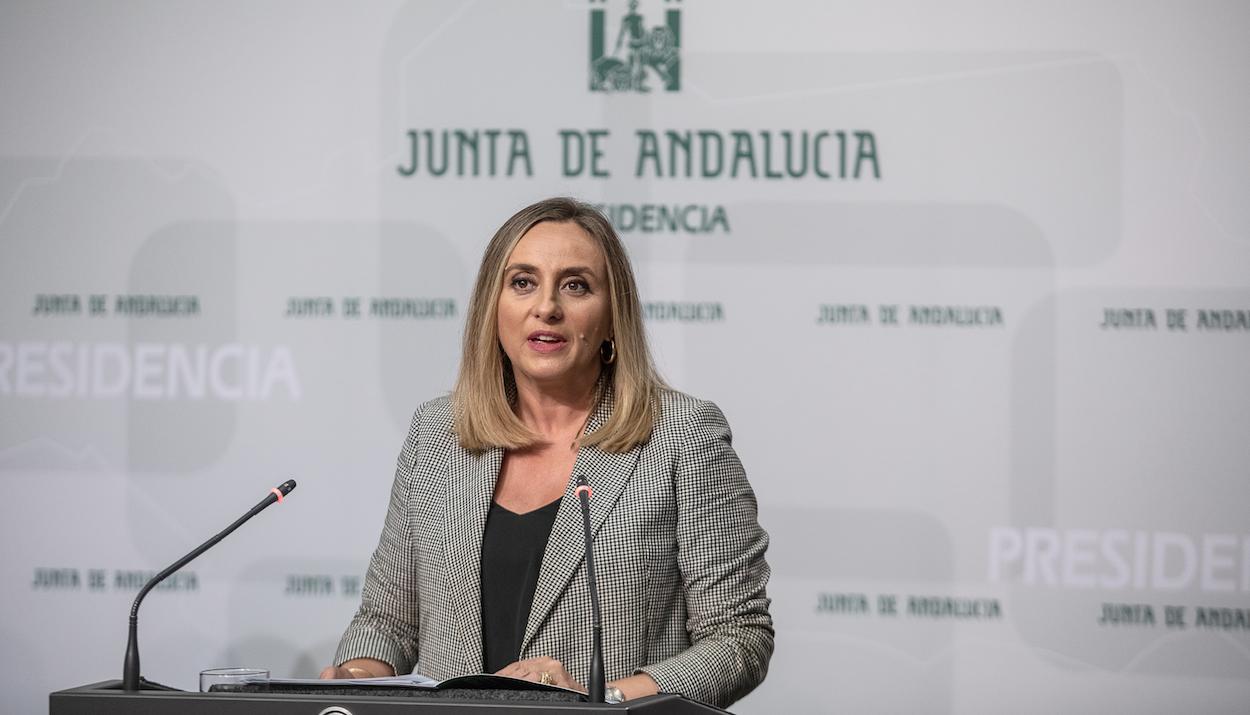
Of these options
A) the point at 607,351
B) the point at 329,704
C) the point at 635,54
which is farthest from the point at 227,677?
the point at 635,54

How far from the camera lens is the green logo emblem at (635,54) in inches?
147

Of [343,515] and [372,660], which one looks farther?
[343,515]

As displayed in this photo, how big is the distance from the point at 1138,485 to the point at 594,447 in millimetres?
2024

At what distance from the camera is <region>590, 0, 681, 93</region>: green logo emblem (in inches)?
147

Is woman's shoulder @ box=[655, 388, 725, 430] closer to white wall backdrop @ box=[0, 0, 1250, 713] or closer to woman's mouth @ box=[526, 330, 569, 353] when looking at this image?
woman's mouth @ box=[526, 330, 569, 353]

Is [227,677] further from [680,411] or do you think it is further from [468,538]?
[680,411]

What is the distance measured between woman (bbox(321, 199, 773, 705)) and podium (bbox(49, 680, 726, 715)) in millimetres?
505

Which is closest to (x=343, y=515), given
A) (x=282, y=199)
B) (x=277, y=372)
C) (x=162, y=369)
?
(x=277, y=372)

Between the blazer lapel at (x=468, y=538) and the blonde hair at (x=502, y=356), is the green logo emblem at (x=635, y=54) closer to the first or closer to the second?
the blonde hair at (x=502, y=356)

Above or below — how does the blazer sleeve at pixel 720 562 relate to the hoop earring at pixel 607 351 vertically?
below

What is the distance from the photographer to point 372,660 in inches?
91.9

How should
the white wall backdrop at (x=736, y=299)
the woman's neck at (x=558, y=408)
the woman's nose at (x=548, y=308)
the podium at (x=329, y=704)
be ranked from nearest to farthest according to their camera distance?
the podium at (x=329, y=704) < the woman's nose at (x=548, y=308) < the woman's neck at (x=558, y=408) < the white wall backdrop at (x=736, y=299)

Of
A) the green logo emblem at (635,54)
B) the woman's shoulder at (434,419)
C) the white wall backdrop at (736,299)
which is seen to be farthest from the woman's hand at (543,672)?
the green logo emblem at (635,54)

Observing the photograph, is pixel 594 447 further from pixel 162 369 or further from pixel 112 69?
pixel 112 69
